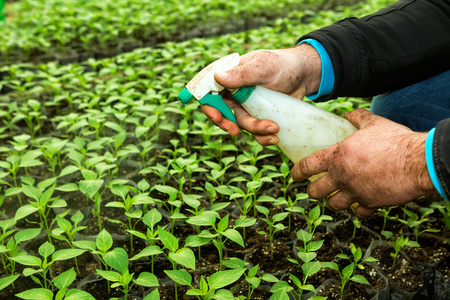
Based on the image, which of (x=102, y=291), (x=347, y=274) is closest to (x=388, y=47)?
(x=347, y=274)

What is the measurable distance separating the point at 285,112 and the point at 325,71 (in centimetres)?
30

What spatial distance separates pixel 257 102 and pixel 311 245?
47cm

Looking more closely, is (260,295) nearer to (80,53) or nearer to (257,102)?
(257,102)

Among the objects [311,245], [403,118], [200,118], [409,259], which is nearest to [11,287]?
[311,245]

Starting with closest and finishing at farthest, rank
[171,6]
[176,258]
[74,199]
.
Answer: [176,258] < [74,199] < [171,6]

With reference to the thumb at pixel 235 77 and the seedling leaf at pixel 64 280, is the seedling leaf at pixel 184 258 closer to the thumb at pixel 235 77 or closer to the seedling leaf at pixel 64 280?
the seedling leaf at pixel 64 280

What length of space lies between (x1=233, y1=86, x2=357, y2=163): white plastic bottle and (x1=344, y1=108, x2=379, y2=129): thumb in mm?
53

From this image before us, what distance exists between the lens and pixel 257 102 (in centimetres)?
131

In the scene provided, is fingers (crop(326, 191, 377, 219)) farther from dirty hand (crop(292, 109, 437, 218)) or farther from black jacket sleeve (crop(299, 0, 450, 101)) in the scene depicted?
black jacket sleeve (crop(299, 0, 450, 101))

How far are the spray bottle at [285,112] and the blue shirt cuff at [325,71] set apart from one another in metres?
0.22

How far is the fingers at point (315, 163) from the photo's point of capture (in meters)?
1.26

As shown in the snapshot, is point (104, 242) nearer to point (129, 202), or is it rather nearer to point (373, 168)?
point (129, 202)

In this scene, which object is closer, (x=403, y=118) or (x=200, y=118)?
(x=403, y=118)

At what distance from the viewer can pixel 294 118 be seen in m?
1.31
